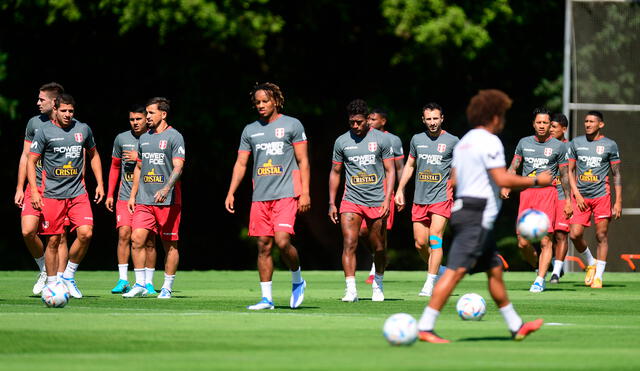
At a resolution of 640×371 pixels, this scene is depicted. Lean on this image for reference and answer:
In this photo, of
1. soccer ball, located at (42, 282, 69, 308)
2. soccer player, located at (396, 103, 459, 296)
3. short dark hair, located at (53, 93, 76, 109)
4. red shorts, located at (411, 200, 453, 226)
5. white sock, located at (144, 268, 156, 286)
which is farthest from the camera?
red shorts, located at (411, 200, 453, 226)

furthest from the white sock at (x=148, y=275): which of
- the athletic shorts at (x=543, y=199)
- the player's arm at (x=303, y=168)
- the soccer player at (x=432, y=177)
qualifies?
the athletic shorts at (x=543, y=199)

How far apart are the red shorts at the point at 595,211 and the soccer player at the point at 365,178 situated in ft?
17.4

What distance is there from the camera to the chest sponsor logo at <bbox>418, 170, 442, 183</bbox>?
17516 millimetres

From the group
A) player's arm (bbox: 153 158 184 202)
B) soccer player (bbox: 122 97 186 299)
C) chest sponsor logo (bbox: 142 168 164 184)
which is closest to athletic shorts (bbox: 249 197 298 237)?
player's arm (bbox: 153 158 184 202)

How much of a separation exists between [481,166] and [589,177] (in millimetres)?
10607

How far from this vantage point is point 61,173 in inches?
625

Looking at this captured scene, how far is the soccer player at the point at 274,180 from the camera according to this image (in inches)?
547

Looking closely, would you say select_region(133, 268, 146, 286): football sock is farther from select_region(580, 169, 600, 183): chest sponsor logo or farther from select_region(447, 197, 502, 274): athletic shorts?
select_region(580, 169, 600, 183): chest sponsor logo

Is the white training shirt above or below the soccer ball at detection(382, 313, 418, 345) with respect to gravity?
above

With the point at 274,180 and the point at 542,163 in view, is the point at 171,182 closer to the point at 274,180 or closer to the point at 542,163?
the point at 274,180

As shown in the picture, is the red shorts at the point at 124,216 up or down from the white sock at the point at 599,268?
up

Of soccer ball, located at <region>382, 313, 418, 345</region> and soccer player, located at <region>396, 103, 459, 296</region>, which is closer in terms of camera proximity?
soccer ball, located at <region>382, 313, 418, 345</region>

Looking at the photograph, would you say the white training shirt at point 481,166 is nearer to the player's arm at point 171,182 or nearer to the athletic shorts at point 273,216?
the athletic shorts at point 273,216

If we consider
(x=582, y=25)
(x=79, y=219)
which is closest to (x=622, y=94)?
(x=582, y=25)
